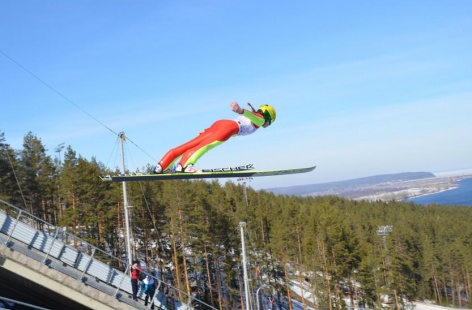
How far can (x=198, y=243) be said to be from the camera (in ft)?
118

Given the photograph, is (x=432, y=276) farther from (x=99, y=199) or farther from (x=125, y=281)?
(x=125, y=281)

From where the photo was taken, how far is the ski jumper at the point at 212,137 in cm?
887

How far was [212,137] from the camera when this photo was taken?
352 inches

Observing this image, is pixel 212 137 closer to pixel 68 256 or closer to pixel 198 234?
pixel 68 256

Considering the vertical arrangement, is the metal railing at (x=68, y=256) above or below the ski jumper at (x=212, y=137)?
below

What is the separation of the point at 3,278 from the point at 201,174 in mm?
10016

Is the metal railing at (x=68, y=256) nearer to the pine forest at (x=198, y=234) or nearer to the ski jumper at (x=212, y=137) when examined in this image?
the ski jumper at (x=212, y=137)

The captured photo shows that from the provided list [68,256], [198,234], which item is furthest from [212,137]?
[198,234]

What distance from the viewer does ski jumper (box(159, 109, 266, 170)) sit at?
349 inches

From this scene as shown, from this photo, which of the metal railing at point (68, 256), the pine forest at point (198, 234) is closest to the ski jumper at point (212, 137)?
the metal railing at point (68, 256)

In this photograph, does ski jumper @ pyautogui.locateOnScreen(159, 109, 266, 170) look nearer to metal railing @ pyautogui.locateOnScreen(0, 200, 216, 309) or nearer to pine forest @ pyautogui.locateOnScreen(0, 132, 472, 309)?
metal railing @ pyautogui.locateOnScreen(0, 200, 216, 309)

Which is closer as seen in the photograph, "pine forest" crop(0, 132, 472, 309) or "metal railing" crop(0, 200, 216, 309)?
"metal railing" crop(0, 200, 216, 309)

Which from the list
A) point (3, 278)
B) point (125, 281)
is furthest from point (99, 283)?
point (3, 278)

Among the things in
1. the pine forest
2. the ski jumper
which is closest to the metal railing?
the ski jumper
